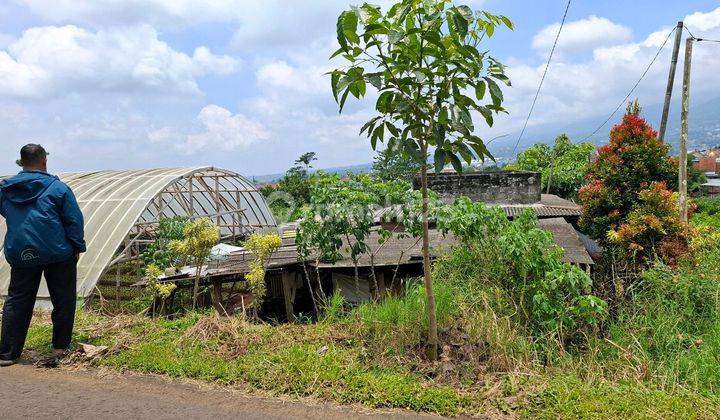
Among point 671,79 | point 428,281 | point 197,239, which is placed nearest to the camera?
point 428,281

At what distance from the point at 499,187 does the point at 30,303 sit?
12540mm

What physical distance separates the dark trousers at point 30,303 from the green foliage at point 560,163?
2241 cm

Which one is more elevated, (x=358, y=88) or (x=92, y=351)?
(x=358, y=88)

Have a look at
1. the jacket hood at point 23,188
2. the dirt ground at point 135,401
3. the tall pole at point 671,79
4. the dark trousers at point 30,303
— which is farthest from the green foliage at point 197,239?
the tall pole at point 671,79

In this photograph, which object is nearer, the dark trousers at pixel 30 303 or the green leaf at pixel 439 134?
the green leaf at pixel 439 134

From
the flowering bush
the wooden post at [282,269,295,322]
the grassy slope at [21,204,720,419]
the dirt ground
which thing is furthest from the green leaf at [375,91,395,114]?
the flowering bush

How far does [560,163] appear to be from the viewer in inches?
1111

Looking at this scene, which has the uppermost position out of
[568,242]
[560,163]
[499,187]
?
[560,163]

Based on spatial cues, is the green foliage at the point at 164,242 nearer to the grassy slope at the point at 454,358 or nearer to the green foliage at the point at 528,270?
the grassy slope at the point at 454,358

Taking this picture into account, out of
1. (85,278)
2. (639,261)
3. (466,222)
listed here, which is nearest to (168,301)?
(85,278)

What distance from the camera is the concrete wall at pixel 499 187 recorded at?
14.5 m

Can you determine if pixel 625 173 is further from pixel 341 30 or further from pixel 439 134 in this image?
pixel 341 30

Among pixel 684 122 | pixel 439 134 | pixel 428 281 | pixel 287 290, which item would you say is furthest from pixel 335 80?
pixel 684 122

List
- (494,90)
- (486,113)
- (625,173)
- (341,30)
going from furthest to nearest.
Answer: (625,173) → (486,113) → (494,90) → (341,30)
